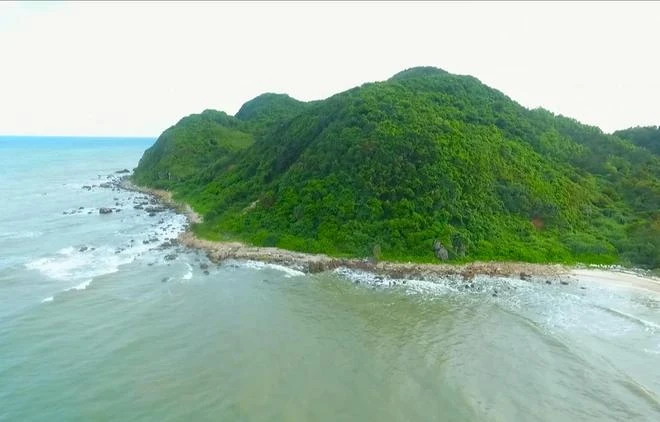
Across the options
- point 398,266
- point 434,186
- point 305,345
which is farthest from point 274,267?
point 434,186

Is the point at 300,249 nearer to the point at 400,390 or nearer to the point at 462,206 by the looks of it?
the point at 462,206

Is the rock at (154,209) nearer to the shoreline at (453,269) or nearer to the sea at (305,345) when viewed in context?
the sea at (305,345)

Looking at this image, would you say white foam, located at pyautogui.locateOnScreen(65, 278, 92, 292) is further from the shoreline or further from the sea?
the shoreline

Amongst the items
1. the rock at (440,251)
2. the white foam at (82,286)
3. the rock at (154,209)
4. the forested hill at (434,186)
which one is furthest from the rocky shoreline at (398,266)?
the rock at (154,209)

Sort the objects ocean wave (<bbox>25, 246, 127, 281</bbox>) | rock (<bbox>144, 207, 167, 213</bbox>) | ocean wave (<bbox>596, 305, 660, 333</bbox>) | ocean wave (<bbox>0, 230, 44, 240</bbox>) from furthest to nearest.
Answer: rock (<bbox>144, 207, 167, 213</bbox>), ocean wave (<bbox>0, 230, 44, 240</bbox>), ocean wave (<bbox>25, 246, 127, 281</bbox>), ocean wave (<bbox>596, 305, 660, 333</bbox>)

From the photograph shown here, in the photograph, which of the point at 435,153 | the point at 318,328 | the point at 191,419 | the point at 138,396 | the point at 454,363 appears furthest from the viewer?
the point at 435,153

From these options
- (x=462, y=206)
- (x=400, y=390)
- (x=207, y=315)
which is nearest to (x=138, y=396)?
(x=207, y=315)

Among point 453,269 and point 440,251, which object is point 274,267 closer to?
point 440,251

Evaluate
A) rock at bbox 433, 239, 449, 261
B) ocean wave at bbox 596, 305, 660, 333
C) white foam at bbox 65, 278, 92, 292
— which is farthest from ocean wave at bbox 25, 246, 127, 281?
ocean wave at bbox 596, 305, 660, 333
